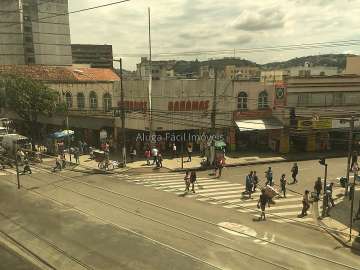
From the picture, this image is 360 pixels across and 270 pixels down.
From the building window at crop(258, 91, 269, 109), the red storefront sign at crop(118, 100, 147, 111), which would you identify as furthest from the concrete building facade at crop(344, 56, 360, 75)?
the red storefront sign at crop(118, 100, 147, 111)

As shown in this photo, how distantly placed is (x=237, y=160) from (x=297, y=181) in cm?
757

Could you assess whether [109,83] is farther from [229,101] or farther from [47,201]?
[47,201]

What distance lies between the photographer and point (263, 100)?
40.7m

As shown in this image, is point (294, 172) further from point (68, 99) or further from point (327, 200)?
point (68, 99)

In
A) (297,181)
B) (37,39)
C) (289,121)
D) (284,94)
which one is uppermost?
(37,39)

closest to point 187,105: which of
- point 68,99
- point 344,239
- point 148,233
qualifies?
point 68,99

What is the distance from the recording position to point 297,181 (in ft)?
99.3

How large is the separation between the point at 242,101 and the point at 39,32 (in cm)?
7502

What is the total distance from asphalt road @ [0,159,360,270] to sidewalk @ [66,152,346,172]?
6558mm

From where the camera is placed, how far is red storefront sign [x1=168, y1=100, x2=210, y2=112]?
38.8m

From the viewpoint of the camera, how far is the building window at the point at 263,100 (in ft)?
133

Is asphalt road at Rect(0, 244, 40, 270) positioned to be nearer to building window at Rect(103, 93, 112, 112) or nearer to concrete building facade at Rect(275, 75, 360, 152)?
concrete building facade at Rect(275, 75, 360, 152)

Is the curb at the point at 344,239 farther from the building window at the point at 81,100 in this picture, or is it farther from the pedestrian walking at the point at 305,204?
the building window at the point at 81,100

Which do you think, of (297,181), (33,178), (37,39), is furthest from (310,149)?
(37,39)
